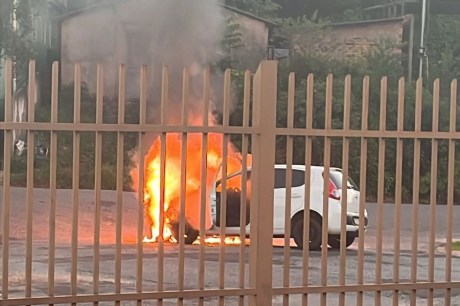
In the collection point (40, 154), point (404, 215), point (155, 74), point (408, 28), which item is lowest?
point (404, 215)

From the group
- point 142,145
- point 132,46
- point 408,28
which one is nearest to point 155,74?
point 132,46

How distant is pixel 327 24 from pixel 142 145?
62.9ft

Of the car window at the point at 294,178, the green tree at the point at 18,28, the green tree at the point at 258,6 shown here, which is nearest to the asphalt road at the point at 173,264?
the car window at the point at 294,178

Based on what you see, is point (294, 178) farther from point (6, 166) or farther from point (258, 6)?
point (258, 6)

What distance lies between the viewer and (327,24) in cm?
2283

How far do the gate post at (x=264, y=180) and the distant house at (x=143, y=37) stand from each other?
39.9ft

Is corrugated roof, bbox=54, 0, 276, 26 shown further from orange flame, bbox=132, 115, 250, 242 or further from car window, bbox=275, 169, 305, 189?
car window, bbox=275, 169, 305, 189

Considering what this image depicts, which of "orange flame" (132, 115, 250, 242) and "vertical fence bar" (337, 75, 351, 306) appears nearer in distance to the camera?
"vertical fence bar" (337, 75, 351, 306)

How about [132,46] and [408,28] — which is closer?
[132,46]

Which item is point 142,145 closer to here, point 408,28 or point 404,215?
point 404,215

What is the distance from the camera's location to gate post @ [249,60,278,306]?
15.0ft

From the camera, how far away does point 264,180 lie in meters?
4.59

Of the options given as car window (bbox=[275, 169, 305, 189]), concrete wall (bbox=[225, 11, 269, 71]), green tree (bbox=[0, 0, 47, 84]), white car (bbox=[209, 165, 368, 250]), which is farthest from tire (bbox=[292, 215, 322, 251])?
green tree (bbox=[0, 0, 47, 84])

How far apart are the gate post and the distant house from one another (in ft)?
39.9
